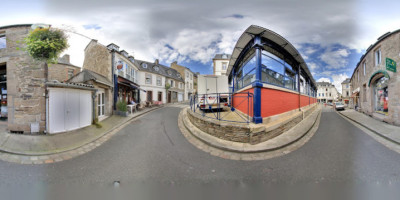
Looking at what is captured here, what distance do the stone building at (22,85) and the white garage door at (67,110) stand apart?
0.94 ft

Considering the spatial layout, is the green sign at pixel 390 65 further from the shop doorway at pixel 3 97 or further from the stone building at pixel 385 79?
the shop doorway at pixel 3 97

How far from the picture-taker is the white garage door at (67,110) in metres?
4.77

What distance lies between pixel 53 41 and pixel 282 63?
Answer: 364 inches

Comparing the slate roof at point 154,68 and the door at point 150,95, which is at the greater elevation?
the slate roof at point 154,68

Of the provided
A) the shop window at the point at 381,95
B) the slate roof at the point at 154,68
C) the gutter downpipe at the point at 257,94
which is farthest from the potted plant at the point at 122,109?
the shop window at the point at 381,95

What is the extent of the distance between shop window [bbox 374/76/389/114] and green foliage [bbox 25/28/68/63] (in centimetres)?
1583

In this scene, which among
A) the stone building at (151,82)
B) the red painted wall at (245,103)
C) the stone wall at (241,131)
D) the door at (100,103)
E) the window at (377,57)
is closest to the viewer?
the stone wall at (241,131)

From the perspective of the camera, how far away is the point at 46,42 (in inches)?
164

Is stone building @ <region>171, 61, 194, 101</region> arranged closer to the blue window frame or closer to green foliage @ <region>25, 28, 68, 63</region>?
the blue window frame

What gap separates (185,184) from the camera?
258 centimetres

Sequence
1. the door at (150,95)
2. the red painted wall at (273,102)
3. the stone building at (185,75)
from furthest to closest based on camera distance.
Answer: the stone building at (185,75) < the door at (150,95) < the red painted wall at (273,102)

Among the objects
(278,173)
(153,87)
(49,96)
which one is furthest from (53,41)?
(153,87)

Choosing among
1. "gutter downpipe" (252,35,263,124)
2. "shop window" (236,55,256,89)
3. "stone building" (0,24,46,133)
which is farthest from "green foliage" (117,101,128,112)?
"gutter downpipe" (252,35,263,124)

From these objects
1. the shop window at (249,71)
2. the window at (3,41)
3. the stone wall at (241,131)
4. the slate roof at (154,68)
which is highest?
the slate roof at (154,68)
